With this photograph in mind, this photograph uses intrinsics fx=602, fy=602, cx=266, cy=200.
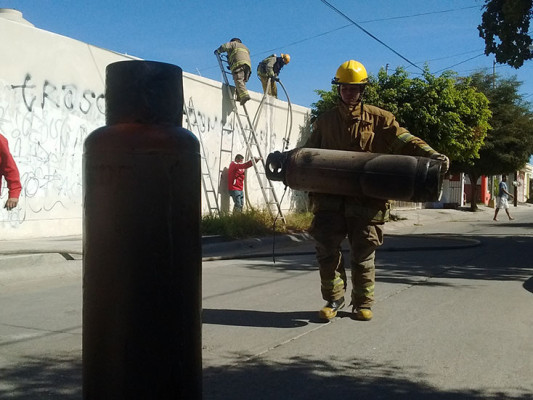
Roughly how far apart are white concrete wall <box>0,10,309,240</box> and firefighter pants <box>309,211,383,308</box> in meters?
6.53

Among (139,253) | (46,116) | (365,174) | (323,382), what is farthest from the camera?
(46,116)

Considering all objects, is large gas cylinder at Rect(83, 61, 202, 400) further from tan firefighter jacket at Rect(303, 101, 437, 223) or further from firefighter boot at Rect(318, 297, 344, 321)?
firefighter boot at Rect(318, 297, 344, 321)

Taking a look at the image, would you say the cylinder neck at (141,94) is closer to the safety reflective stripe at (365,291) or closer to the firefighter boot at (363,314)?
the safety reflective stripe at (365,291)

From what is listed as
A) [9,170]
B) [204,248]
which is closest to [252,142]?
[204,248]

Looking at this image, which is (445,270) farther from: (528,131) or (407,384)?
(528,131)

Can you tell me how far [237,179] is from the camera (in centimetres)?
1407

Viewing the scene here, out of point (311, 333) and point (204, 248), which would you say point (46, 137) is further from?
point (311, 333)

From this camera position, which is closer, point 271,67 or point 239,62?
point 239,62

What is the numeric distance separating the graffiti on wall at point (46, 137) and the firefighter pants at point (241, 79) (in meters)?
3.80

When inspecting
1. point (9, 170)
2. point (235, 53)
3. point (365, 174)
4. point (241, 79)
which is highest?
point (235, 53)

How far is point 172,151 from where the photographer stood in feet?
6.18

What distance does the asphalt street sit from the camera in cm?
350

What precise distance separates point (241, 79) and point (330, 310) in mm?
9982

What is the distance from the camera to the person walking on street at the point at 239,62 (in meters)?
13.8
